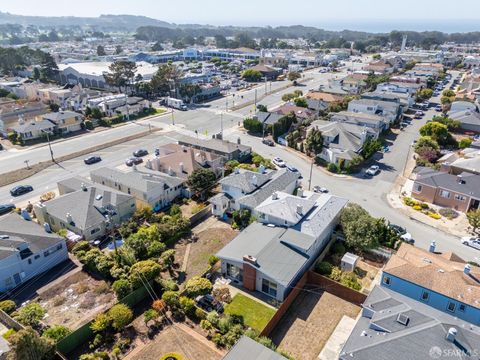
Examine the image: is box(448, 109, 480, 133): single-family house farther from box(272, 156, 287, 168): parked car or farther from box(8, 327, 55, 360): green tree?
box(8, 327, 55, 360): green tree

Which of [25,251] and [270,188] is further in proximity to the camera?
[270,188]

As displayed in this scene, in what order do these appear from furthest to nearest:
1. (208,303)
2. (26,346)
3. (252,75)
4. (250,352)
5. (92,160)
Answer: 1. (252,75)
2. (92,160)
3. (208,303)
4. (250,352)
5. (26,346)

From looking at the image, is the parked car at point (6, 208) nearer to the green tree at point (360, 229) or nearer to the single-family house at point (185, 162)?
the single-family house at point (185, 162)

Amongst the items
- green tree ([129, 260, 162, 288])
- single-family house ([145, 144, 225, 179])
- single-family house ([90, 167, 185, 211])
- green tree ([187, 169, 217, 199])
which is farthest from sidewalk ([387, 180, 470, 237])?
green tree ([129, 260, 162, 288])

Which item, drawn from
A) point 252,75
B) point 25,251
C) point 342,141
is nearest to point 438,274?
point 342,141

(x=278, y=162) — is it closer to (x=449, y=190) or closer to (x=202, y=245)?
(x=449, y=190)

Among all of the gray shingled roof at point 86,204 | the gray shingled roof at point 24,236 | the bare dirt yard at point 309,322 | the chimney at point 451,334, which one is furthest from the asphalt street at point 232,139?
the chimney at point 451,334

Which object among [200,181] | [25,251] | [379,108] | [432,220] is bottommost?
[432,220]
